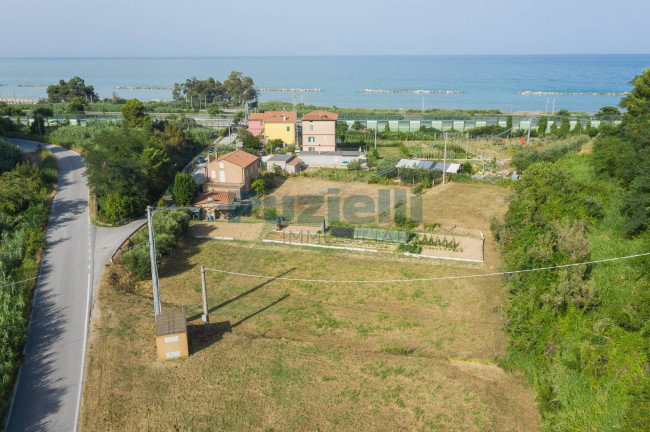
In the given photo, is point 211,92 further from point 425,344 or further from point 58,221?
point 425,344

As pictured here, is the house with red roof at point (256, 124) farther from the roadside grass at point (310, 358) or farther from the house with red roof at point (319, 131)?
the roadside grass at point (310, 358)

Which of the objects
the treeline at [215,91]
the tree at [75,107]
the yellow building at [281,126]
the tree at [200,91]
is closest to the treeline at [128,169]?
the yellow building at [281,126]

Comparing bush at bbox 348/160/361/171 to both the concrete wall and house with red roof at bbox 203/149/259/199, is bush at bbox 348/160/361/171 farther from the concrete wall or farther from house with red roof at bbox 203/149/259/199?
house with red roof at bbox 203/149/259/199

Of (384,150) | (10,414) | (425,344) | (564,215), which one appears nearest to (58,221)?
(10,414)

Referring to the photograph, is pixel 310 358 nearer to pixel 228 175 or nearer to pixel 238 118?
pixel 228 175

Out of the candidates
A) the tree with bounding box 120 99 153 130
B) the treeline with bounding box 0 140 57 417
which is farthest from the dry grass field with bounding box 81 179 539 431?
the tree with bounding box 120 99 153 130

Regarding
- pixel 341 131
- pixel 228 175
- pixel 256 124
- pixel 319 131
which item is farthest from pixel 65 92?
pixel 228 175
